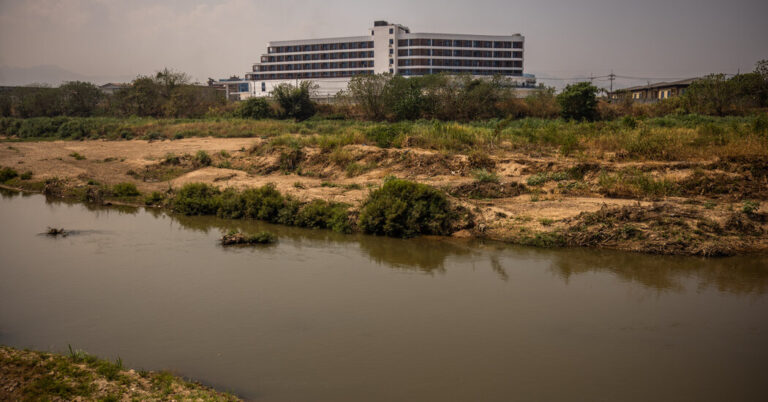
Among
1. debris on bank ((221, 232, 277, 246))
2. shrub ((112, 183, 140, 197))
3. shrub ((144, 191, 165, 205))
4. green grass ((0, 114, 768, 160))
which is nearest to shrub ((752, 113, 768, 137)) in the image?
green grass ((0, 114, 768, 160))

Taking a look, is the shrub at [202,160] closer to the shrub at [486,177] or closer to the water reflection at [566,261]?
the water reflection at [566,261]

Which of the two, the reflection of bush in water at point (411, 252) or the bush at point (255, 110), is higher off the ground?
the bush at point (255, 110)

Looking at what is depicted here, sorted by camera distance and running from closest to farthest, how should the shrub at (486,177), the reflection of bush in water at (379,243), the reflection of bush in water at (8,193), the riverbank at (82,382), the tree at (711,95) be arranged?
the riverbank at (82,382), the reflection of bush in water at (379,243), the shrub at (486,177), the reflection of bush in water at (8,193), the tree at (711,95)

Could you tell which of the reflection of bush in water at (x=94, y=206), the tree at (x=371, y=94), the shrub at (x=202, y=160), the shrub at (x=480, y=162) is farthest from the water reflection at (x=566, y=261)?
the tree at (x=371, y=94)

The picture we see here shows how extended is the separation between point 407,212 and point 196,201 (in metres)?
6.95

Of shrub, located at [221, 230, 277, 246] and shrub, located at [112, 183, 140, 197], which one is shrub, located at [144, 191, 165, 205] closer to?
shrub, located at [112, 183, 140, 197]

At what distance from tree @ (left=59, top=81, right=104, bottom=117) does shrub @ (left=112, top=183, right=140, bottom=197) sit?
42.4 m

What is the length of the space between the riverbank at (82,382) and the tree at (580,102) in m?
38.0

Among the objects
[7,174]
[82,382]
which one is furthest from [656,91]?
[82,382]

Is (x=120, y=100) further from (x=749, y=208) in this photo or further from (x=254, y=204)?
(x=749, y=208)

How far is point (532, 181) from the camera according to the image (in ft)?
48.2

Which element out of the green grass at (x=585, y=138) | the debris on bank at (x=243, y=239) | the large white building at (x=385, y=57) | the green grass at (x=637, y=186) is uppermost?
the large white building at (x=385, y=57)

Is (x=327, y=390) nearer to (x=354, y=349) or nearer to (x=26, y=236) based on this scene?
(x=354, y=349)

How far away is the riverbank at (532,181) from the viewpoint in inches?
439
